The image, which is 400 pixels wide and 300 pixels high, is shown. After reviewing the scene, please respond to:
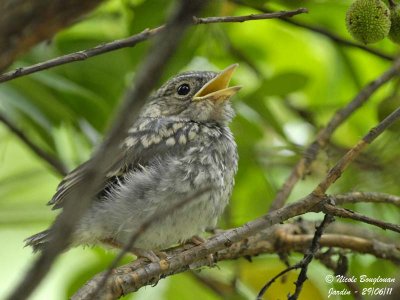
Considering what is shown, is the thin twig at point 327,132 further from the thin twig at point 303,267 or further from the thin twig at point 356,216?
the thin twig at point 356,216

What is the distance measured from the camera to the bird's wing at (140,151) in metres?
3.68

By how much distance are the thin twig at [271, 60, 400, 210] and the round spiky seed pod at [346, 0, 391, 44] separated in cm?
115

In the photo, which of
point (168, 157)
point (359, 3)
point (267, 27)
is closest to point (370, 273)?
point (168, 157)

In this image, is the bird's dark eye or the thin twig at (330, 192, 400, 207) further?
the bird's dark eye

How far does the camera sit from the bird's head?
424 centimetres

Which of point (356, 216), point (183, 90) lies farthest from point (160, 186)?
point (356, 216)

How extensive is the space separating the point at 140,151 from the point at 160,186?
14.1 inches

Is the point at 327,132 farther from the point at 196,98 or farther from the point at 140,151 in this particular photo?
the point at 140,151

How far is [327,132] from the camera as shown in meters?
3.93

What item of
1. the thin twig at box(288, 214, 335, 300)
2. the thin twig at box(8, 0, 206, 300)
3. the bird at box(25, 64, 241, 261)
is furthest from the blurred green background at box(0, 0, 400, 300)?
the thin twig at box(8, 0, 206, 300)

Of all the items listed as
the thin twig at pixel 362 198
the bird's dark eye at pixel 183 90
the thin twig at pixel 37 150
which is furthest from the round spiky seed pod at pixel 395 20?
the thin twig at pixel 37 150

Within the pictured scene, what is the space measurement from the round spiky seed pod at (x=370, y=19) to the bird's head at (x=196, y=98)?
1428 mm

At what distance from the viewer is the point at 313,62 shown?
5238mm

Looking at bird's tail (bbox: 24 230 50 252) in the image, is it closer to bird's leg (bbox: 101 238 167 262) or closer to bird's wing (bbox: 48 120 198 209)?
bird's wing (bbox: 48 120 198 209)
